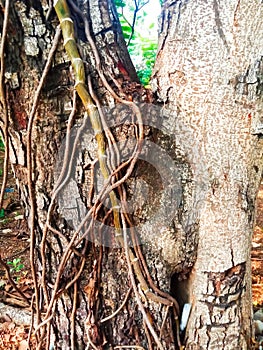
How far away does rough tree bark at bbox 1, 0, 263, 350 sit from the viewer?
2.96 feet

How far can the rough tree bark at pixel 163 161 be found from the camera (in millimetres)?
901

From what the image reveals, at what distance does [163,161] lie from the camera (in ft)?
3.22

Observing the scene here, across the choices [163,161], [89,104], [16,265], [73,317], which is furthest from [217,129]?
[16,265]

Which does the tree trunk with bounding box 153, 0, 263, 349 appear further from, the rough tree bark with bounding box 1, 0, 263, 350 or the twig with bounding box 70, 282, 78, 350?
the twig with bounding box 70, 282, 78, 350

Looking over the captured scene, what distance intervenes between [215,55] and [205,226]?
1.40 ft

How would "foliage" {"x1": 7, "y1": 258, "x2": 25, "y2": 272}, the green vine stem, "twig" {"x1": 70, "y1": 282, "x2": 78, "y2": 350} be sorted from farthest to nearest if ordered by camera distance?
1. "foliage" {"x1": 7, "y1": 258, "x2": 25, "y2": 272}
2. "twig" {"x1": 70, "y1": 282, "x2": 78, "y2": 350}
3. the green vine stem

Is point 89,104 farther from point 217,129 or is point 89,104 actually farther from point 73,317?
point 73,317

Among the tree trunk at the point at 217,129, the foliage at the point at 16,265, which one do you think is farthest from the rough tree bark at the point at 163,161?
the foliage at the point at 16,265

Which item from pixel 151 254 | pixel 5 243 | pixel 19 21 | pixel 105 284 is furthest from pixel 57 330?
pixel 5 243

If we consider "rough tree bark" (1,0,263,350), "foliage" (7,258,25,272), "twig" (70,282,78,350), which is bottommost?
"foliage" (7,258,25,272)

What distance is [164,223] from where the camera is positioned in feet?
3.34

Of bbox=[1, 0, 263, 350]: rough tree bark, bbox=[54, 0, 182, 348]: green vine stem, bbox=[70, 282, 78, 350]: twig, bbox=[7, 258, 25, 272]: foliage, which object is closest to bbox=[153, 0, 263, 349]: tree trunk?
bbox=[1, 0, 263, 350]: rough tree bark

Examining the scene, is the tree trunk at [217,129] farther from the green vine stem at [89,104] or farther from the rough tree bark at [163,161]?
the green vine stem at [89,104]

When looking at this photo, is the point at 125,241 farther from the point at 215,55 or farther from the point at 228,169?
the point at 215,55
